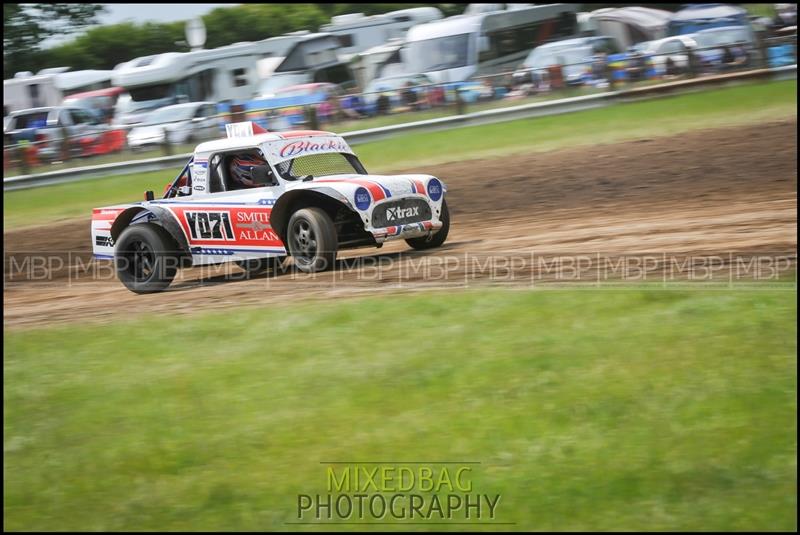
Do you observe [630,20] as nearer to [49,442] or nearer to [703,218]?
[703,218]

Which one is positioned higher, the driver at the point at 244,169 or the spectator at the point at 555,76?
the spectator at the point at 555,76

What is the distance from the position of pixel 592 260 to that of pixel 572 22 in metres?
18.8

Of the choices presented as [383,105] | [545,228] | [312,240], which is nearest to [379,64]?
[383,105]

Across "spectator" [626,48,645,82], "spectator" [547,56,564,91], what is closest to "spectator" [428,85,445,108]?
"spectator" [547,56,564,91]

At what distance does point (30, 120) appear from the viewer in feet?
83.7

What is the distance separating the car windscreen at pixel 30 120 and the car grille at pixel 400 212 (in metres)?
17.7

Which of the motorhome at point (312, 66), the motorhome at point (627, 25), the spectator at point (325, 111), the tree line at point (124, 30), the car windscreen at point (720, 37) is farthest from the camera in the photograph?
the tree line at point (124, 30)

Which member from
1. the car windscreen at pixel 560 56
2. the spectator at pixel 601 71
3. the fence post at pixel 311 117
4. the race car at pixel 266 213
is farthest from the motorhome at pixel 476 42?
the race car at pixel 266 213

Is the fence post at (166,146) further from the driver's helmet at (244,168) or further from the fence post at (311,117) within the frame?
the driver's helmet at (244,168)

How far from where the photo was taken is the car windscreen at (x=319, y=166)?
10.1m

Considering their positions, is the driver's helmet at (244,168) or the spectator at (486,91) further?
the spectator at (486,91)

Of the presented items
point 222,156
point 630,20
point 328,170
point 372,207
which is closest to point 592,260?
point 372,207

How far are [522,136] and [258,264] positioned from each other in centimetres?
926

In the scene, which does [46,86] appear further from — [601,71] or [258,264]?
[258,264]
